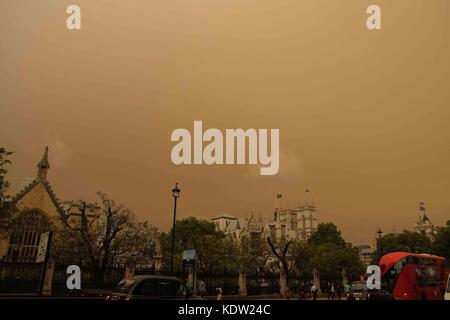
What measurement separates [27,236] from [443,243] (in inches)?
1819

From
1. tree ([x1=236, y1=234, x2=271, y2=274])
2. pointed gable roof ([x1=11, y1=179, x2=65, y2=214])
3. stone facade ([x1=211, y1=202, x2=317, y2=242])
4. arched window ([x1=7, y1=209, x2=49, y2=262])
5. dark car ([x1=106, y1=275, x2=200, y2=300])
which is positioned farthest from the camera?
stone facade ([x1=211, y1=202, x2=317, y2=242])

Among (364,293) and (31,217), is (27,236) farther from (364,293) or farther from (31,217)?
(364,293)

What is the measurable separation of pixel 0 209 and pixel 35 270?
417cm

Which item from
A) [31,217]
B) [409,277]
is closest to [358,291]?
[409,277]

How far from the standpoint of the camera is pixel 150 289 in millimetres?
8625

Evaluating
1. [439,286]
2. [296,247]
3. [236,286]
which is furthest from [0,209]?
[296,247]

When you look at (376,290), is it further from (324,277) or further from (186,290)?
(324,277)

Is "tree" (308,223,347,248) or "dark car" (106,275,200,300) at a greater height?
"tree" (308,223,347,248)

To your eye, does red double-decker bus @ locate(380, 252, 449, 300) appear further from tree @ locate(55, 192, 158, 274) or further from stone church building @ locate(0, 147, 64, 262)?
stone church building @ locate(0, 147, 64, 262)

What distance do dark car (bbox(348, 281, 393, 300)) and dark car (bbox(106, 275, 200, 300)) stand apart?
12271 millimetres

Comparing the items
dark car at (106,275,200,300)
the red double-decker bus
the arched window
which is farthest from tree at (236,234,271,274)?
dark car at (106,275,200,300)

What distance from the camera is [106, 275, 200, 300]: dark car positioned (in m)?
8.42

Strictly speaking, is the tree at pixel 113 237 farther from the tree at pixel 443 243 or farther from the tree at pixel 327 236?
the tree at pixel 327 236

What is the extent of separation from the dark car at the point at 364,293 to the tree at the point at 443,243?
31689 mm
